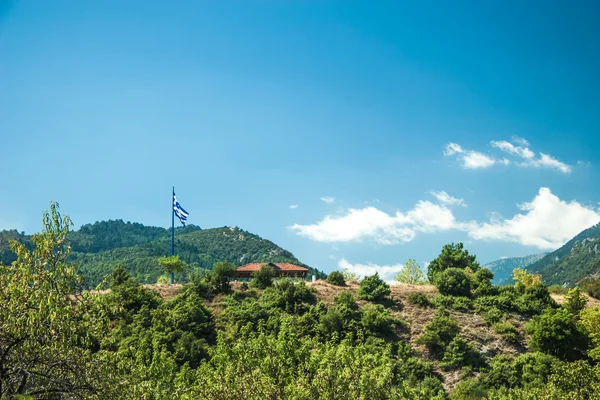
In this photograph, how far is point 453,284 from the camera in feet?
168

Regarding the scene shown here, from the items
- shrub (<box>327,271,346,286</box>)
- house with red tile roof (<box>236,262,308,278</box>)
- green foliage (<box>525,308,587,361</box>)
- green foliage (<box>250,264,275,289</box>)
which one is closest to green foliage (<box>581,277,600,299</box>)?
green foliage (<box>525,308,587,361</box>)

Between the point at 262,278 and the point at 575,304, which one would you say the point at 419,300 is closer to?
the point at 575,304

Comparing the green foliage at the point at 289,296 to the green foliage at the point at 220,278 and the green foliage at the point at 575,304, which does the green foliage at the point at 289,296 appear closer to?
the green foliage at the point at 220,278

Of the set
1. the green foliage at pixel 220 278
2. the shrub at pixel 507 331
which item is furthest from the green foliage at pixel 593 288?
the green foliage at pixel 220 278

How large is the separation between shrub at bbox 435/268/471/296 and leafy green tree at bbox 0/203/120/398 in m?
43.4

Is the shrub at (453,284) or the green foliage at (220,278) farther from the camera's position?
the shrub at (453,284)

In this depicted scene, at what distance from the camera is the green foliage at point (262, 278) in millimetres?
51844

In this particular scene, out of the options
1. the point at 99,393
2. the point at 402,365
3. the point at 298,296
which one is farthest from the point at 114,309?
the point at 298,296

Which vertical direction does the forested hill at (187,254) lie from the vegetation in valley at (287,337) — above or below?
above

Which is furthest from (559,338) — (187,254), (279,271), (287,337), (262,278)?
(187,254)

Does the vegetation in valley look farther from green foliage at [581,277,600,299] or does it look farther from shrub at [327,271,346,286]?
green foliage at [581,277,600,299]

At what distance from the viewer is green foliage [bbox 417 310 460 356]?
4016 centimetres

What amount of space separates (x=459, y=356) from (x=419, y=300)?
10.2m

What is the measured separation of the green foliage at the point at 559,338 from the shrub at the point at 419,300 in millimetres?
10120
